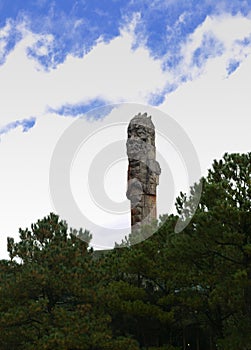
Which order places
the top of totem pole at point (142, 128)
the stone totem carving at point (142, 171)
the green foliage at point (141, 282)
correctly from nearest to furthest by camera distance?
the green foliage at point (141, 282) → the stone totem carving at point (142, 171) → the top of totem pole at point (142, 128)

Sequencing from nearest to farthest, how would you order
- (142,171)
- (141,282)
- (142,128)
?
1. (141,282)
2. (142,171)
3. (142,128)

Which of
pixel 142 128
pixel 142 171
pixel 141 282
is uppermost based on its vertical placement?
pixel 142 128

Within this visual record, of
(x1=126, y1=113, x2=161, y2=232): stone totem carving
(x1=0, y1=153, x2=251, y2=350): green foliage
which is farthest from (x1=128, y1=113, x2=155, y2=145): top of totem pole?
(x1=0, y1=153, x2=251, y2=350): green foliage

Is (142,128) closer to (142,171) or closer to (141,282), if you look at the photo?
(142,171)

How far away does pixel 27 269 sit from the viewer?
1391 cm

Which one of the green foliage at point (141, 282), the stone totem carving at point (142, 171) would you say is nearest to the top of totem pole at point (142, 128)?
the stone totem carving at point (142, 171)

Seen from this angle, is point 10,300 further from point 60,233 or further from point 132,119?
point 132,119

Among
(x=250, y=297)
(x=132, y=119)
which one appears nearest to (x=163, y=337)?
(x=250, y=297)

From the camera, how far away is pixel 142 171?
22.8m

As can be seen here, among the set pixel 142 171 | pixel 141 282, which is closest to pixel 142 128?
pixel 142 171

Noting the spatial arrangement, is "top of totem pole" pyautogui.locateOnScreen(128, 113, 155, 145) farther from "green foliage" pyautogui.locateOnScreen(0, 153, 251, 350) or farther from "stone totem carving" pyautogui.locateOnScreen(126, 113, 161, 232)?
"green foliage" pyautogui.locateOnScreen(0, 153, 251, 350)

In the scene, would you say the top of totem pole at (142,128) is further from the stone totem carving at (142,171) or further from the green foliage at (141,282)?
the green foliage at (141,282)

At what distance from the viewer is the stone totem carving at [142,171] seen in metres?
22.5

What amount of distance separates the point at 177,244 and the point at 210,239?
1100mm
